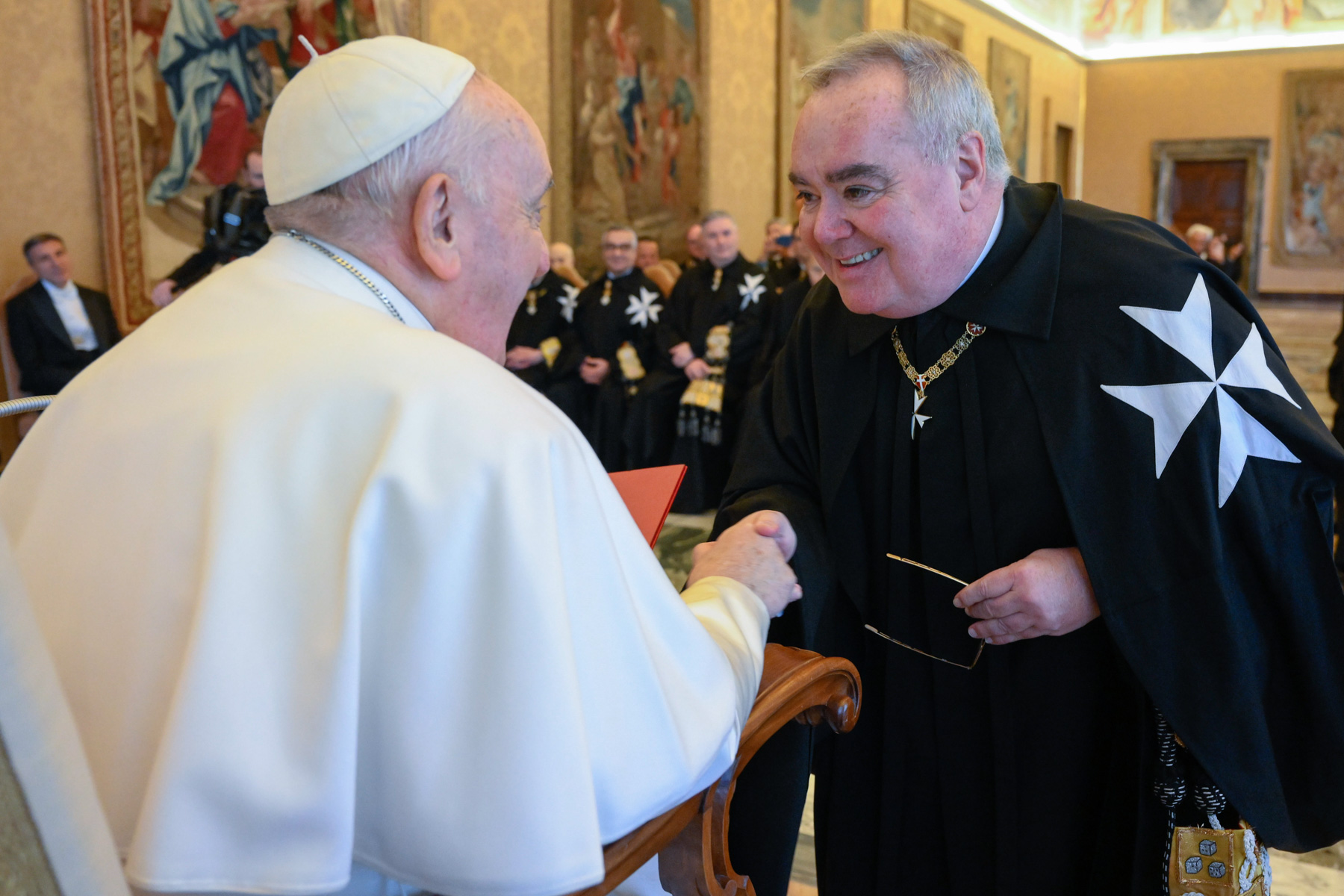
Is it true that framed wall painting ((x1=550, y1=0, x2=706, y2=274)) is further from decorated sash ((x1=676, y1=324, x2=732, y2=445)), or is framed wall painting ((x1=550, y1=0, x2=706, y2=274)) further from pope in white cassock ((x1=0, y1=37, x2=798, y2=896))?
pope in white cassock ((x1=0, y1=37, x2=798, y2=896))

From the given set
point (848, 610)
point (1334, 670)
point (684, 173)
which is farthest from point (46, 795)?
point (684, 173)

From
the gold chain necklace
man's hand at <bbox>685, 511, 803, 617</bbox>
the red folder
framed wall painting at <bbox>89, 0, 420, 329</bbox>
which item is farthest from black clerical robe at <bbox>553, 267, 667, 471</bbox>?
the red folder

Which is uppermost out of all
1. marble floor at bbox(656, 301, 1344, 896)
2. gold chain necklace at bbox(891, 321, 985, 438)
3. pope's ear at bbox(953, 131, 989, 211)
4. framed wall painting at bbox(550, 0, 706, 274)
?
framed wall painting at bbox(550, 0, 706, 274)

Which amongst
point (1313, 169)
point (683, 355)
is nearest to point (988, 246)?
point (683, 355)

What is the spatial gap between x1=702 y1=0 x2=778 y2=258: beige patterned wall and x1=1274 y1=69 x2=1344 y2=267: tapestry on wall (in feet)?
39.9

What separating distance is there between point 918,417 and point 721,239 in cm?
654

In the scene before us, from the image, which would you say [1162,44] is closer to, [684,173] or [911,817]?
[684,173]

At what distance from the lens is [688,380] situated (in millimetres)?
8320

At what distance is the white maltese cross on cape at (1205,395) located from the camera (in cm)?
175

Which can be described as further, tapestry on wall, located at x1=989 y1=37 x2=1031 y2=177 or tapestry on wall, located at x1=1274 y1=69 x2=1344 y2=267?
tapestry on wall, located at x1=1274 y1=69 x2=1344 y2=267

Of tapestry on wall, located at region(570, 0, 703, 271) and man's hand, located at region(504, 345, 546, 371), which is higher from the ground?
tapestry on wall, located at region(570, 0, 703, 271)

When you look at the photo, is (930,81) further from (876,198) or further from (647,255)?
(647,255)

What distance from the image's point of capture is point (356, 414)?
1.06m

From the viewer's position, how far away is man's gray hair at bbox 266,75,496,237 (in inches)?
52.1
